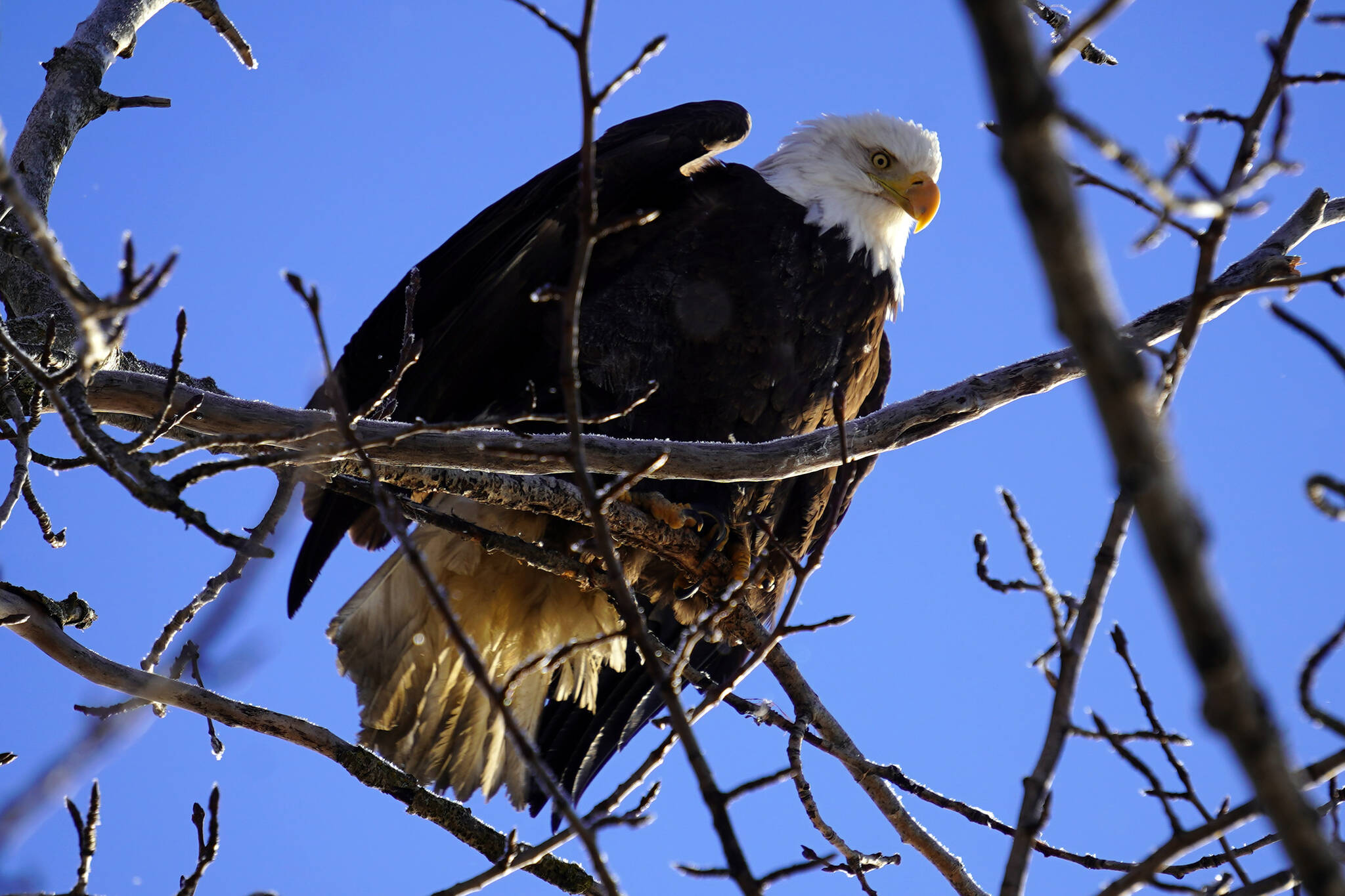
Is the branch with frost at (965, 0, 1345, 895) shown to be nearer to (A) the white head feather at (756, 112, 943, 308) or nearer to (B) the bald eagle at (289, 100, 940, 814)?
(B) the bald eagle at (289, 100, 940, 814)

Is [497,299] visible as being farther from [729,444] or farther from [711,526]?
[729,444]

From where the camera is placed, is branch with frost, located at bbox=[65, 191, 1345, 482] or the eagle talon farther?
the eagle talon

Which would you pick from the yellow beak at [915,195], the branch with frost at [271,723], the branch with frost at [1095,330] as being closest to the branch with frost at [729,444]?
the branch with frost at [271,723]

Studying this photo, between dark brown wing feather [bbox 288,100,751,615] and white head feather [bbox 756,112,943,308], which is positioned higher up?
white head feather [bbox 756,112,943,308]

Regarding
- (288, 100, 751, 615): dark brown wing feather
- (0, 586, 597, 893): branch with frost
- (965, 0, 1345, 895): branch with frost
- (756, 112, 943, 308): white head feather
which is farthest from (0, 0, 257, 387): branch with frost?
(965, 0, 1345, 895): branch with frost

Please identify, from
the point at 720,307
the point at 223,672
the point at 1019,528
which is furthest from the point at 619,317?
the point at 1019,528

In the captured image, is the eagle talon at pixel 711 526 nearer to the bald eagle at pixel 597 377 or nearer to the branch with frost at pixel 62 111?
the bald eagle at pixel 597 377

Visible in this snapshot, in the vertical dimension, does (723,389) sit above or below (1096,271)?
above

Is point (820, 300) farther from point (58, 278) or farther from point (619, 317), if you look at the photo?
point (58, 278)

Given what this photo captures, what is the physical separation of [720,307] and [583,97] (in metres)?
2.32

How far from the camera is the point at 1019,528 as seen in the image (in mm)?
1581

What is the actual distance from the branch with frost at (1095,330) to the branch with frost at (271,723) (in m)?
1.91

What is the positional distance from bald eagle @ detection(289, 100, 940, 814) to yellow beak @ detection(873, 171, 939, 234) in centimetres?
30

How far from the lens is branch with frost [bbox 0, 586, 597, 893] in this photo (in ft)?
6.98
